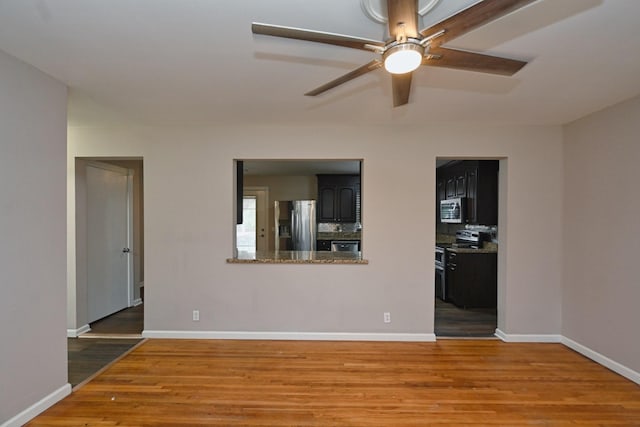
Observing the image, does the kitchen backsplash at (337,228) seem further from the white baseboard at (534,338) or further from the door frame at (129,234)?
the white baseboard at (534,338)

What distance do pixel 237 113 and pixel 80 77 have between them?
3.91 feet

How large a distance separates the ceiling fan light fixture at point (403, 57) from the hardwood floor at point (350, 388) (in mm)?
2115

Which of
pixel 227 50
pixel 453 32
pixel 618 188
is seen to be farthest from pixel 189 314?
pixel 618 188

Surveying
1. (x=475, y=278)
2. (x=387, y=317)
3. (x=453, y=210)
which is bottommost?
(x=387, y=317)

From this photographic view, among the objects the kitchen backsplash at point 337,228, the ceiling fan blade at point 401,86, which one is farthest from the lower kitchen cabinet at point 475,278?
the ceiling fan blade at point 401,86

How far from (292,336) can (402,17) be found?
310 centimetres

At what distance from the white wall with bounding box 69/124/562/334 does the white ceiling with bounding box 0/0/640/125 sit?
334 millimetres

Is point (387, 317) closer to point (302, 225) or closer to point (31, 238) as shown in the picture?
point (31, 238)

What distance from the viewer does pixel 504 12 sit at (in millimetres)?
1143

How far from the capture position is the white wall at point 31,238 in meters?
1.93

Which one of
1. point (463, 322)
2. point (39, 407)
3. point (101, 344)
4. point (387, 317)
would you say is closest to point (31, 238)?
point (39, 407)

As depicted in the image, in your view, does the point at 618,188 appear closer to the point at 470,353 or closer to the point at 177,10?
the point at 470,353

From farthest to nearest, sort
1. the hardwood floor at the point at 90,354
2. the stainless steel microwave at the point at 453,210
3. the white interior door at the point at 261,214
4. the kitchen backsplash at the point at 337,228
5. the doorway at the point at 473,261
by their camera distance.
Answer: the white interior door at the point at 261,214
the kitchen backsplash at the point at 337,228
the stainless steel microwave at the point at 453,210
the doorway at the point at 473,261
the hardwood floor at the point at 90,354

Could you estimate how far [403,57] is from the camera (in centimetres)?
134
